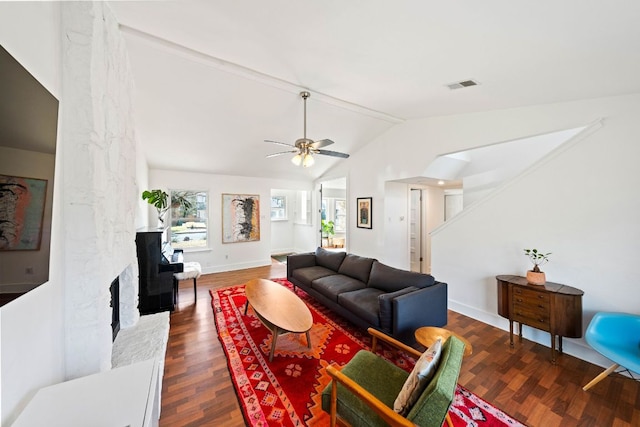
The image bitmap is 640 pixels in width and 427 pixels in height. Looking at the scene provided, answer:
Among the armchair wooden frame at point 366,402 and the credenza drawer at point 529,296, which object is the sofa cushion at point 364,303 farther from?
the credenza drawer at point 529,296

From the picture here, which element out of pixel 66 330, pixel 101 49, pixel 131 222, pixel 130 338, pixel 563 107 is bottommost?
pixel 130 338

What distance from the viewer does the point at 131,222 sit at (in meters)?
2.47

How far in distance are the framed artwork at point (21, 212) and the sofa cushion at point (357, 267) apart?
3.29m

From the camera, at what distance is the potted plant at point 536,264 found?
2689 millimetres

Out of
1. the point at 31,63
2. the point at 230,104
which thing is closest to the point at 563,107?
the point at 230,104

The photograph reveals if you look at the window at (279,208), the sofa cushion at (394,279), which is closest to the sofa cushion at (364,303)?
the sofa cushion at (394,279)

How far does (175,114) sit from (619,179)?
17.6 ft

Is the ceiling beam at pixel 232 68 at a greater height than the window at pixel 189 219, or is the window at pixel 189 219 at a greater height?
the ceiling beam at pixel 232 68

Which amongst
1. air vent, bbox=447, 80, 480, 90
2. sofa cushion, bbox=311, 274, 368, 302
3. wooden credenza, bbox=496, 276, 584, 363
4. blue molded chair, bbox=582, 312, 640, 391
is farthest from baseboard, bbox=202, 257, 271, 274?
blue molded chair, bbox=582, 312, 640, 391

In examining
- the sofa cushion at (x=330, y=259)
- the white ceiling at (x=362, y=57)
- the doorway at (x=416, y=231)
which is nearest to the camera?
the white ceiling at (x=362, y=57)

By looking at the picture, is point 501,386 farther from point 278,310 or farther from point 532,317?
point 278,310

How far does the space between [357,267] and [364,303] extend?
0.92 m

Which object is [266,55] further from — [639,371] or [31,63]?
[639,371]

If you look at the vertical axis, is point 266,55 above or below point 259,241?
above
